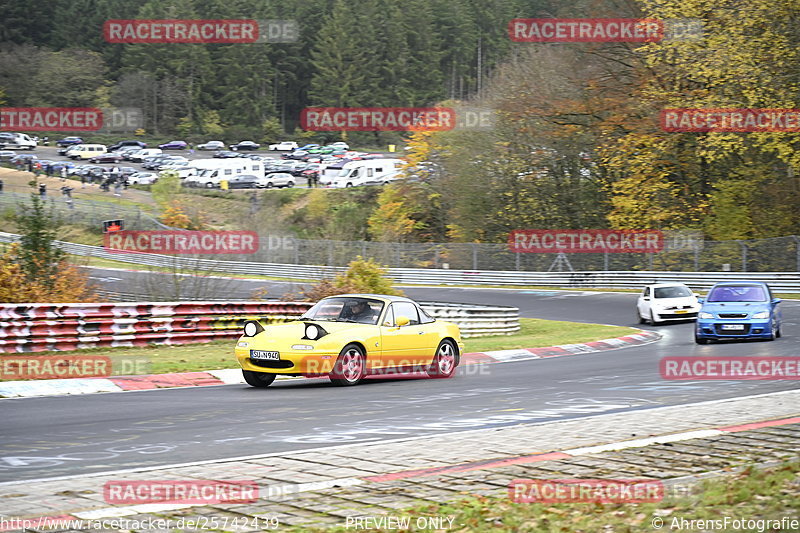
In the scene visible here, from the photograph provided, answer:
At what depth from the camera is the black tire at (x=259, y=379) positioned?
1484 centimetres

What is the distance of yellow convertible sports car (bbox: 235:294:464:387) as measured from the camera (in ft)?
47.0

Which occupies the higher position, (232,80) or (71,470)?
(232,80)

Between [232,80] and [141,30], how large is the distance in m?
13.4

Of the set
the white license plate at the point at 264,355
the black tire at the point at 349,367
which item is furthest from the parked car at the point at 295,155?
the white license plate at the point at 264,355

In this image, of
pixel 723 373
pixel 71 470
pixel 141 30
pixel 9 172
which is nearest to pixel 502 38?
pixel 141 30

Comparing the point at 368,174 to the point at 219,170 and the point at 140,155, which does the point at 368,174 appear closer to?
the point at 219,170

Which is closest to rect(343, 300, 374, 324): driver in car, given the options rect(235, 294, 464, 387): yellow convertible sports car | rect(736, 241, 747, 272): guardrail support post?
rect(235, 294, 464, 387): yellow convertible sports car

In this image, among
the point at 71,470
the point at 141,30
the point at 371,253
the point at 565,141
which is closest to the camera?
the point at 71,470

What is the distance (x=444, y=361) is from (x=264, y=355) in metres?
3.76

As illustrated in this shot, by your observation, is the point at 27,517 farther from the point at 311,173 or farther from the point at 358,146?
the point at 358,146

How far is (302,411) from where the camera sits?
38.6 ft

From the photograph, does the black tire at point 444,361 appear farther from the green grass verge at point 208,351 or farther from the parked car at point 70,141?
the parked car at point 70,141

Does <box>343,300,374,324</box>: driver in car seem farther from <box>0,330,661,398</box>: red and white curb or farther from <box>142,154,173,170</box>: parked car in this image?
<box>142,154,173,170</box>: parked car

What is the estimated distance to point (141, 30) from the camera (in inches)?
4486
